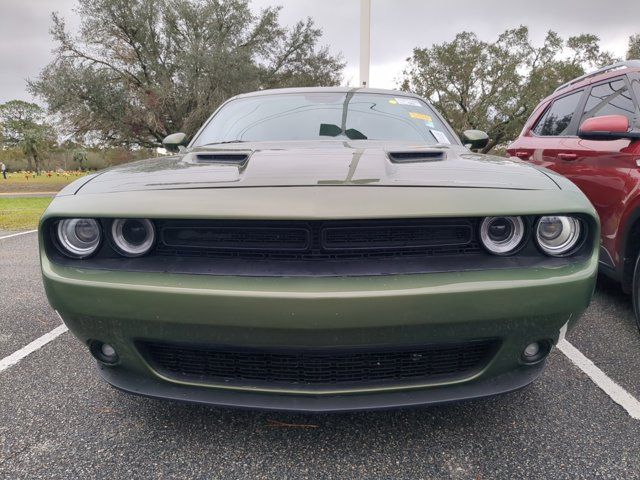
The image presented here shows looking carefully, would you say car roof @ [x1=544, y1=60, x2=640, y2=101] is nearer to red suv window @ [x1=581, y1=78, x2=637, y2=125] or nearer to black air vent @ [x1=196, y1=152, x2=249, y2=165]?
red suv window @ [x1=581, y1=78, x2=637, y2=125]

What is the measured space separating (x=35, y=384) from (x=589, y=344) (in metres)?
3.03

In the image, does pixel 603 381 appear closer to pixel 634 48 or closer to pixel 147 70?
pixel 147 70

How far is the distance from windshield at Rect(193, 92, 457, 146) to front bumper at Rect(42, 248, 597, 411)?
4.25ft

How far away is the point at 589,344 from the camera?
2.65 m

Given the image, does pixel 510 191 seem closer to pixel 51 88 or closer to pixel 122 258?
pixel 122 258

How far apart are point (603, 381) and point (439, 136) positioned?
155cm

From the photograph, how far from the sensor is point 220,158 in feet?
6.49

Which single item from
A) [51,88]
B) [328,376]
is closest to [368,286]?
[328,376]

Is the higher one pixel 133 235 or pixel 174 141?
pixel 174 141

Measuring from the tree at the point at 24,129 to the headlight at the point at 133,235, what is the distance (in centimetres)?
5708

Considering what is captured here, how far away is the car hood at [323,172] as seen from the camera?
60.8 inches

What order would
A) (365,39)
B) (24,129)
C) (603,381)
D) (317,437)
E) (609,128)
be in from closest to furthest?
(317,437) → (603,381) → (609,128) → (365,39) → (24,129)

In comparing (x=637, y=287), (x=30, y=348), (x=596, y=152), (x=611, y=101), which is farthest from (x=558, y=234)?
(x=30, y=348)

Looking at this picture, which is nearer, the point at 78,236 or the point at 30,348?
the point at 78,236
